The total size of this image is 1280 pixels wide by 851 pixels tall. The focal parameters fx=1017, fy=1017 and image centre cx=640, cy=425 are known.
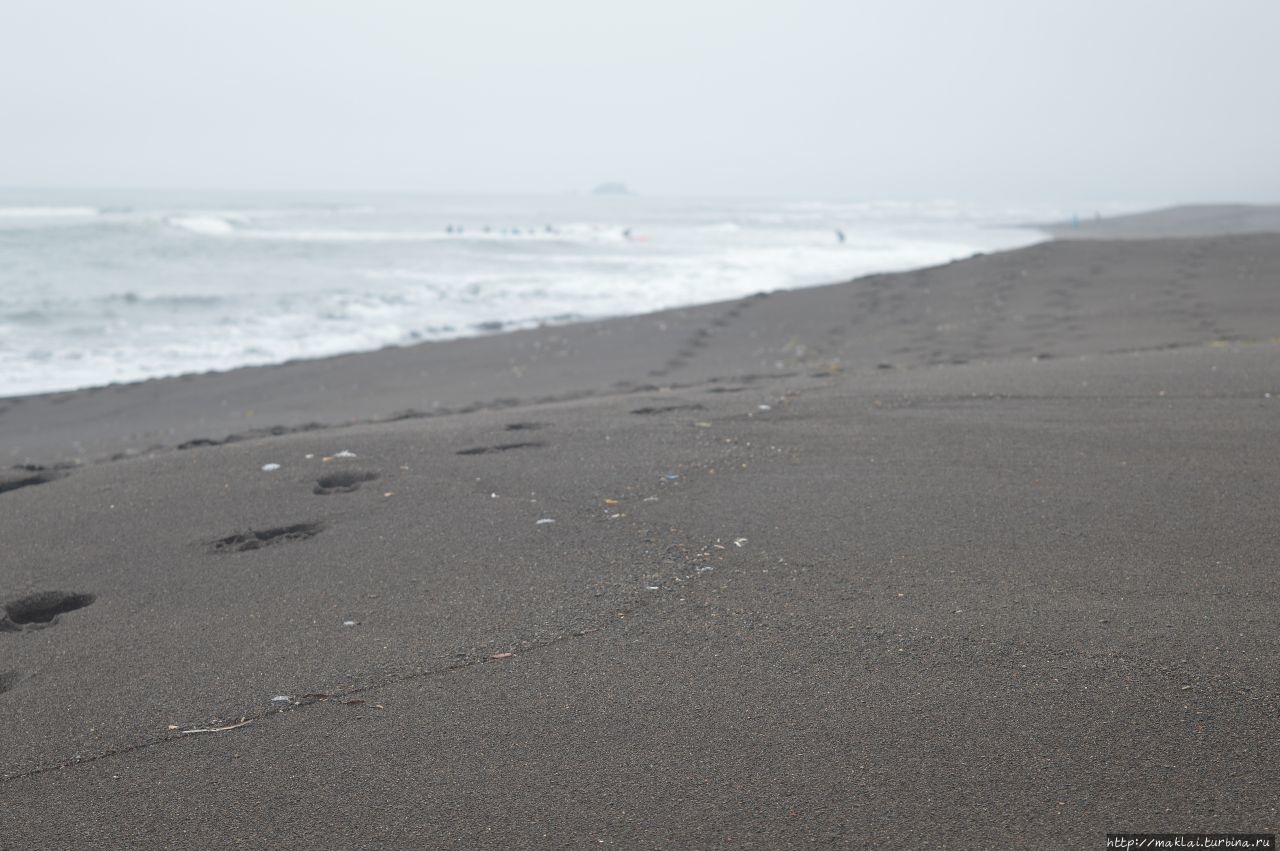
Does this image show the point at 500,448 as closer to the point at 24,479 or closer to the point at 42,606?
the point at 42,606

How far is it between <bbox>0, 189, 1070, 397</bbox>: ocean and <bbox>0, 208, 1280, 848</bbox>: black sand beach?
691 centimetres

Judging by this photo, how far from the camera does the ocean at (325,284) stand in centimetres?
1198

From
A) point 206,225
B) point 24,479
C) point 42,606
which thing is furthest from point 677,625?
point 206,225

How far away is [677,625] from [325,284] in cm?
1640

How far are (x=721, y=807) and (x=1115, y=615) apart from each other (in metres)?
1.31

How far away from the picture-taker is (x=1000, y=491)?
3730 millimetres

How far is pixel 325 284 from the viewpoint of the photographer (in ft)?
58.6

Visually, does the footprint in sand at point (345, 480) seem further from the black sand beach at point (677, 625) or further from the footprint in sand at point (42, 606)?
the footprint in sand at point (42, 606)

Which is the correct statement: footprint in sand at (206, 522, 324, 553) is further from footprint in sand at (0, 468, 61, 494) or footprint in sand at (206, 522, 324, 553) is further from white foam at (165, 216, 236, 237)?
white foam at (165, 216, 236, 237)

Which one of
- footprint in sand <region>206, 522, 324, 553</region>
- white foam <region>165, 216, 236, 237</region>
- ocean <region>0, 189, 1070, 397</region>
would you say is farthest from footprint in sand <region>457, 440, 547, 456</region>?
white foam <region>165, 216, 236, 237</region>

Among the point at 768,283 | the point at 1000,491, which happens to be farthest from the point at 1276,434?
the point at 768,283

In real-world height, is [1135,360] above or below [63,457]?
above

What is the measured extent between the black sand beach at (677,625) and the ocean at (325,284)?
6911mm

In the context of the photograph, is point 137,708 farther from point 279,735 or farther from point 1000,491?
point 1000,491
